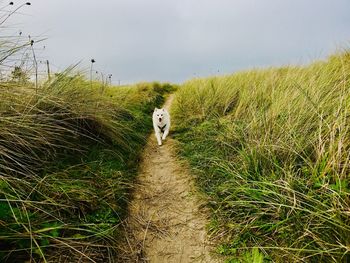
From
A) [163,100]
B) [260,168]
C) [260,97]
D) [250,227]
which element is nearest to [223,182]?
[260,168]

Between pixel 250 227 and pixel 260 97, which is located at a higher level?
pixel 260 97

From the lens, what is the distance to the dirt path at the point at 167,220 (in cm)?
304

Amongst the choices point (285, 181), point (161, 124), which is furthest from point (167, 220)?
point (161, 124)

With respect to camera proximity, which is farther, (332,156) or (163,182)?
(163,182)

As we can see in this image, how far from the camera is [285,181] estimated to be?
2.89 metres

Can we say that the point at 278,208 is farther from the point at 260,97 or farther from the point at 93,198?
the point at 260,97

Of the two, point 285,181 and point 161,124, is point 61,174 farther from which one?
point 161,124

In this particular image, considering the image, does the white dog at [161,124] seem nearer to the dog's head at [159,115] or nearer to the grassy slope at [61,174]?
the dog's head at [159,115]

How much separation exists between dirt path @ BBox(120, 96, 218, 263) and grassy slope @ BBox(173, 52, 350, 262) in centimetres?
17

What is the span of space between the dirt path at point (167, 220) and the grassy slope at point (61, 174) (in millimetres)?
175

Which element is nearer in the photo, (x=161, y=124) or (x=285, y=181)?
(x=285, y=181)

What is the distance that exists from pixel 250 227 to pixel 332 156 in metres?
0.86

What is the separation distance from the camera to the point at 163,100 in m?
12.4

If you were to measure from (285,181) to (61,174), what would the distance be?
2.13 metres
